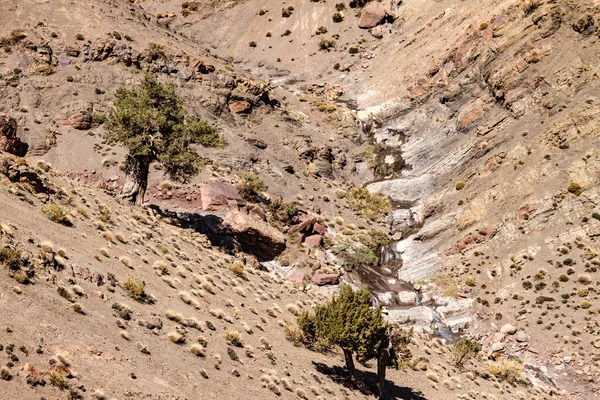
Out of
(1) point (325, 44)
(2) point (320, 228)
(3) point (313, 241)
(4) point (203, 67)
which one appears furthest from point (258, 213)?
(1) point (325, 44)

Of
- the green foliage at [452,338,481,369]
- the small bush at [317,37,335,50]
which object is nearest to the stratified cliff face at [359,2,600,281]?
the green foliage at [452,338,481,369]

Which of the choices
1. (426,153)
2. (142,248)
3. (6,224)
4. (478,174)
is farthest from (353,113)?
(6,224)

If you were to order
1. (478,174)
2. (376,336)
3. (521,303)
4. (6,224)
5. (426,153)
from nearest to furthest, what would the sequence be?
(6,224)
(376,336)
(521,303)
(478,174)
(426,153)

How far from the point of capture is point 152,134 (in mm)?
41406

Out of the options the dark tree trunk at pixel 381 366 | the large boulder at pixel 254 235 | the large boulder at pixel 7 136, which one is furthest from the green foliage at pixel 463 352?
the large boulder at pixel 7 136

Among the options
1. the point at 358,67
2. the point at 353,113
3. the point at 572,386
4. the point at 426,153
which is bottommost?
the point at 572,386

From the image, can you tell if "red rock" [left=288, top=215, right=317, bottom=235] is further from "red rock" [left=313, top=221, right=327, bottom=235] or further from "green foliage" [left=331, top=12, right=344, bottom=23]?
"green foliage" [left=331, top=12, right=344, bottom=23]

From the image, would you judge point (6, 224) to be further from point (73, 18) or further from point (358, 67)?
point (358, 67)

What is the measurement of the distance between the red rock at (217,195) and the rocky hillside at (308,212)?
336 mm

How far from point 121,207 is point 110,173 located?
1153 cm

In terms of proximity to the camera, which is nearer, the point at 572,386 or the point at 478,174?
the point at 572,386

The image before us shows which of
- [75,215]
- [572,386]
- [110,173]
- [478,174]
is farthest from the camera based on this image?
[478,174]

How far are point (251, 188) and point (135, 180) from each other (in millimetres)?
13565

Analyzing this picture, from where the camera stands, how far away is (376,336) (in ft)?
86.8
